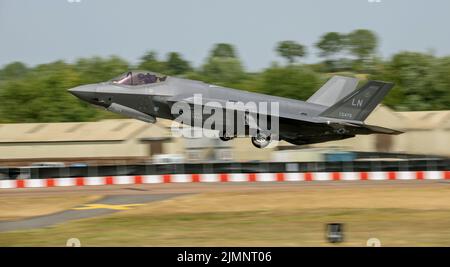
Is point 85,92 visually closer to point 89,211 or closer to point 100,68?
point 89,211

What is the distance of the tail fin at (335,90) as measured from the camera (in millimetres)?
22953

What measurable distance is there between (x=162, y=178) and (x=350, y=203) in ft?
29.7

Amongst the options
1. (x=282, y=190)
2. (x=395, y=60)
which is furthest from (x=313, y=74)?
(x=282, y=190)

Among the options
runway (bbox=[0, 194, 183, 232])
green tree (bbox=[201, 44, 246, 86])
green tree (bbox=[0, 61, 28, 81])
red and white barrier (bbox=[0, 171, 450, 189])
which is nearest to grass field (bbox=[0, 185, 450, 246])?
runway (bbox=[0, 194, 183, 232])

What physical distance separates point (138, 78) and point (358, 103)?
7337 mm

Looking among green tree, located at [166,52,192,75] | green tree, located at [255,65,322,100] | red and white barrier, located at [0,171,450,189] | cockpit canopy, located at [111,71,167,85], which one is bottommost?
red and white barrier, located at [0,171,450,189]

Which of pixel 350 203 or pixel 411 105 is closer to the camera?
pixel 350 203

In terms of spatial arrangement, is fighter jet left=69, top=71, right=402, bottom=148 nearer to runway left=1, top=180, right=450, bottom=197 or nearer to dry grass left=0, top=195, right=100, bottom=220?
runway left=1, top=180, right=450, bottom=197

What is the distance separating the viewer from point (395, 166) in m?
26.0

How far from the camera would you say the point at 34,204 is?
70.0ft

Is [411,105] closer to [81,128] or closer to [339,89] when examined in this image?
[81,128]

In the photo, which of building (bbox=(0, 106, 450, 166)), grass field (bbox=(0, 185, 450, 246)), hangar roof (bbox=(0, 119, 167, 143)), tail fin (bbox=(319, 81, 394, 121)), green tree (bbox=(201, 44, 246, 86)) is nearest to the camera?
grass field (bbox=(0, 185, 450, 246))

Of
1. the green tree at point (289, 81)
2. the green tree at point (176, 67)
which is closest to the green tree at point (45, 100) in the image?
the green tree at point (176, 67)

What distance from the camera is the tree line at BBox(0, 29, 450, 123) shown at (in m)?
44.2
